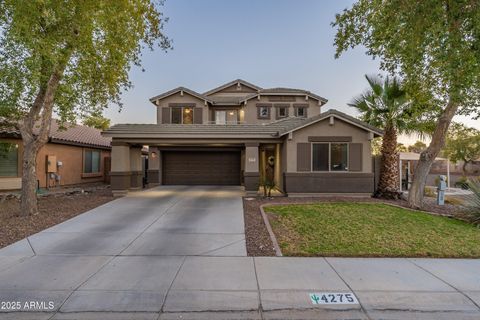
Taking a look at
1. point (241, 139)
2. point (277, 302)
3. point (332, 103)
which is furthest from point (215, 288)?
point (332, 103)

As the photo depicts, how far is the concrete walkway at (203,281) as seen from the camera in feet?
10.6

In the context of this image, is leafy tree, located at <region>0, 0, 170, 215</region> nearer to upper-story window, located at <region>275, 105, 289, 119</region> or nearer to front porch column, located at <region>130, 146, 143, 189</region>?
front porch column, located at <region>130, 146, 143, 189</region>

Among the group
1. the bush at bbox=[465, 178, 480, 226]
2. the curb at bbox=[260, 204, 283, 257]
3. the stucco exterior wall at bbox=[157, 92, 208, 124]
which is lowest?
the curb at bbox=[260, 204, 283, 257]

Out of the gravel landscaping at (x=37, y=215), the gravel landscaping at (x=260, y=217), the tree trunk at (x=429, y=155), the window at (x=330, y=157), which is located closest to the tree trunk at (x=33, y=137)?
the gravel landscaping at (x=37, y=215)

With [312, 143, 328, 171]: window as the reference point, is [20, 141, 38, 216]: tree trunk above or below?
below

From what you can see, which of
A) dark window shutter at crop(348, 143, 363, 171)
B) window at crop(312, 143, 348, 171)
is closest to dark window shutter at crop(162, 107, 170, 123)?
window at crop(312, 143, 348, 171)

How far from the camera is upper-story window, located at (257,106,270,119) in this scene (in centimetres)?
1910

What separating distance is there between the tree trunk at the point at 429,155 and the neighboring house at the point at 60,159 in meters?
14.4

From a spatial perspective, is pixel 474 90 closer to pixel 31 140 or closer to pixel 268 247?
pixel 268 247

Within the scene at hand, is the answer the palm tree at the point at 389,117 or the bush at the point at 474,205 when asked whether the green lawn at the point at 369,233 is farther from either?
the palm tree at the point at 389,117

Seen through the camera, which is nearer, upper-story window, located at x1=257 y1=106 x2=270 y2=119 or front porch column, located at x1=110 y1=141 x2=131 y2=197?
front porch column, located at x1=110 y1=141 x2=131 y2=197

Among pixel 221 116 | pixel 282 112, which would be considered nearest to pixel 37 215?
pixel 221 116

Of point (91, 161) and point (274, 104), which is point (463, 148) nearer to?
point (274, 104)

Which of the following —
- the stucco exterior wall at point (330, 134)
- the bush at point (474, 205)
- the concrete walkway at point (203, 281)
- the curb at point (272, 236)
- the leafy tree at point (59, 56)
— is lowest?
the concrete walkway at point (203, 281)
